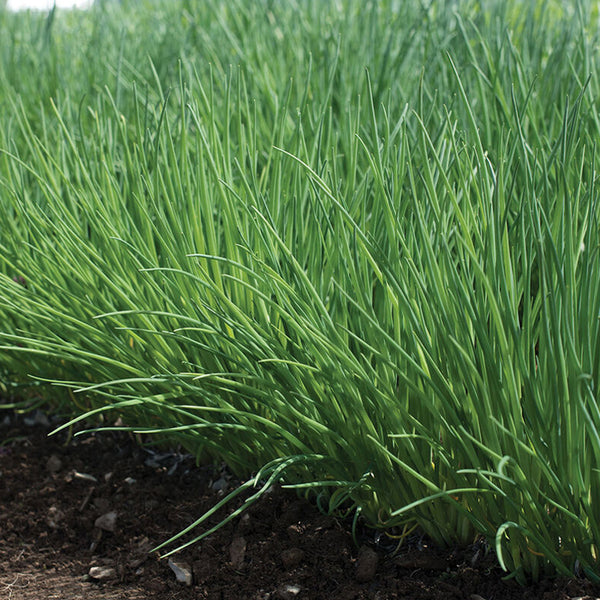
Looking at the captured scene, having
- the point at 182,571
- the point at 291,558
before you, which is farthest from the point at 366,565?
the point at 182,571

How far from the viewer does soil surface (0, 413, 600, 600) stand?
1.12 meters

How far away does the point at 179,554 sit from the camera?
49.5 inches

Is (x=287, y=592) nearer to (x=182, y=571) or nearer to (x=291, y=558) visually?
(x=291, y=558)

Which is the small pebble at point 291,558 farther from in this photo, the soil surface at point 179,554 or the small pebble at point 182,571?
the small pebble at point 182,571

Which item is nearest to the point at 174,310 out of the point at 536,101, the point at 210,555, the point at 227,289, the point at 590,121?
the point at 227,289

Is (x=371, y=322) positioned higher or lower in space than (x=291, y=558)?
higher

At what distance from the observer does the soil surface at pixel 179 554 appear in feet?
3.66

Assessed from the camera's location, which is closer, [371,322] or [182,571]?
[371,322]

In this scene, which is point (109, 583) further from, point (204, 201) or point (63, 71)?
point (63, 71)

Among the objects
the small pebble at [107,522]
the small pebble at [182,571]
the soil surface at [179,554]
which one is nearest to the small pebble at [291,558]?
the soil surface at [179,554]

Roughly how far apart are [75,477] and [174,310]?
1.67 ft

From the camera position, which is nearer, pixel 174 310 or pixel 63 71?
pixel 174 310

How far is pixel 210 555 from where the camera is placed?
1238 millimetres

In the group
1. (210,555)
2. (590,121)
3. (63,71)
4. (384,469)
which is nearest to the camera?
(384,469)
